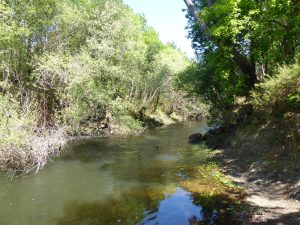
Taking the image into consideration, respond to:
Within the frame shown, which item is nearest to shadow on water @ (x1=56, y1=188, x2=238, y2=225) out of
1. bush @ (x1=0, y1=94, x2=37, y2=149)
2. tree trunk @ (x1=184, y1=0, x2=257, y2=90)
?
bush @ (x1=0, y1=94, x2=37, y2=149)

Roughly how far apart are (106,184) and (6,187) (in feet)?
17.7

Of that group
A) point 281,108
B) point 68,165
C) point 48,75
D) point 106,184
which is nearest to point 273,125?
point 281,108

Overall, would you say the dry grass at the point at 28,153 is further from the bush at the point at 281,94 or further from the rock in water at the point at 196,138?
the rock in water at the point at 196,138

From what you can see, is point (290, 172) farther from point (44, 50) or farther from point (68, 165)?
point (44, 50)

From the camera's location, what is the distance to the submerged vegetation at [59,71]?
19750 millimetres

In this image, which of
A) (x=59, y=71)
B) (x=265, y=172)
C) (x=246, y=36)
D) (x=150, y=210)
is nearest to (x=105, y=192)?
(x=150, y=210)

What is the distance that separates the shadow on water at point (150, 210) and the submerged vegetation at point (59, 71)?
5468mm

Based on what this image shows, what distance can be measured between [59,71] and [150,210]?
532 inches

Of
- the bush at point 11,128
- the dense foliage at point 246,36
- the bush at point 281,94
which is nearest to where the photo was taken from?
the bush at point 11,128

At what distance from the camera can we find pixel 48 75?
24156 mm

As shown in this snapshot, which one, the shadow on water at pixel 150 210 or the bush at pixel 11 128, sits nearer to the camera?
the shadow on water at pixel 150 210

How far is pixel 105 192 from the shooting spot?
17.4 metres

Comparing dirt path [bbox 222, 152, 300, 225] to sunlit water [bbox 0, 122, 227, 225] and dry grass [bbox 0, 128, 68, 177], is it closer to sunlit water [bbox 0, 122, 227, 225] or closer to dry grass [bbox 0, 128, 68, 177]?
sunlit water [bbox 0, 122, 227, 225]

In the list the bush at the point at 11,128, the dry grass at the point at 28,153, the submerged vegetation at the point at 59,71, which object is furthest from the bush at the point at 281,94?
the bush at the point at 11,128
